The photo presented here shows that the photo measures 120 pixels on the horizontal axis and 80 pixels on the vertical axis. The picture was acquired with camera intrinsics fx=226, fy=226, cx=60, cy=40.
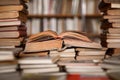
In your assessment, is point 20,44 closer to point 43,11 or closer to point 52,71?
point 52,71

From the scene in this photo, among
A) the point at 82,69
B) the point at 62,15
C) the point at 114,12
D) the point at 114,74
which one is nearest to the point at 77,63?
the point at 82,69

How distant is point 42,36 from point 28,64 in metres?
0.34

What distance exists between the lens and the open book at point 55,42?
4.27 feet

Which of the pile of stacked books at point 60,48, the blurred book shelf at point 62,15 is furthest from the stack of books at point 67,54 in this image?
the blurred book shelf at point 62,15

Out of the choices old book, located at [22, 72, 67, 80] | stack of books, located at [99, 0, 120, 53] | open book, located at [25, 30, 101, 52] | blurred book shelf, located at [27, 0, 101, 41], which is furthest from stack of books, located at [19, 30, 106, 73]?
blurred book shelf, located at [27, 0, 101, 41]

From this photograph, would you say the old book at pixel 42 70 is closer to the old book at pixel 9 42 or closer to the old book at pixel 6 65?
the old book at pixel 6 65

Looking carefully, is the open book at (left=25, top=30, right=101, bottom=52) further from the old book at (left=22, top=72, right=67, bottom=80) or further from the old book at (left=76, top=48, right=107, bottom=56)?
the old book at (left=22, top=72, right=67, bottom=80)

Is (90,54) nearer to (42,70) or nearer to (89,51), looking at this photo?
(89,51)

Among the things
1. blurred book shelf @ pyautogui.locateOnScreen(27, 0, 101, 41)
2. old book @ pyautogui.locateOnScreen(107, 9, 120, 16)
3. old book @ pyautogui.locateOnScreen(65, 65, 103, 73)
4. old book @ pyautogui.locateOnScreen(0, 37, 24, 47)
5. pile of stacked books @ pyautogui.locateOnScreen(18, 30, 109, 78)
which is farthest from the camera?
blurred book shelf @ pyautogui.locateOnScreen(27, 0, 101, 41)

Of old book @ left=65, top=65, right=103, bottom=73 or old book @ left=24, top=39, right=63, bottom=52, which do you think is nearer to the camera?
old book @ left=65, top=65, right=103, bottom=73

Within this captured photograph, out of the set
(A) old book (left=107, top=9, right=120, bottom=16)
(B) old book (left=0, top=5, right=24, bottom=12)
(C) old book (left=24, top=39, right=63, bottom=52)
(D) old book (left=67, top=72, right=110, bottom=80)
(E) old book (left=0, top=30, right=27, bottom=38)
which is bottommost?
(D) old book (left=67, top=72, right=110, bottom=80)

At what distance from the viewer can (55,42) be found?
1.32m

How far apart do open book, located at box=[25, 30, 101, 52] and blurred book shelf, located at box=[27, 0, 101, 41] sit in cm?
93

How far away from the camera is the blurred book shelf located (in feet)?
7.48
